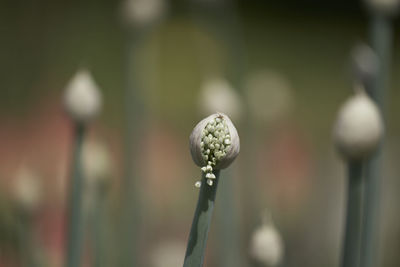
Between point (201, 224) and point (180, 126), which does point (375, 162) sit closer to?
point (201, 224)

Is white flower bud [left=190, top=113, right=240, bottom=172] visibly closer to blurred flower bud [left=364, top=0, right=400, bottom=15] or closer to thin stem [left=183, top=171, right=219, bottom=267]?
thin stem [left=183, top=171, right=219, bottom=267]

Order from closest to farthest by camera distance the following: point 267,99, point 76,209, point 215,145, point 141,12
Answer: point 215,145 < point 76,209 < point 141,12 < point 267,99

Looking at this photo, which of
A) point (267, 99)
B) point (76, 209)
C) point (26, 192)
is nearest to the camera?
point (76, 209)

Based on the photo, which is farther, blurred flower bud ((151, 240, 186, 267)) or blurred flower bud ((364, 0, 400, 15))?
blurred flower bud ((151, 240, 186, 267))

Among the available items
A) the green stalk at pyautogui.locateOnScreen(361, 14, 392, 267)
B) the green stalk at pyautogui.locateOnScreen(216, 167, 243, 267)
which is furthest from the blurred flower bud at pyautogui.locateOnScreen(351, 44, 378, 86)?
the green stalk at pyautogui.locateOnScreen(216, 167, 243, 267)

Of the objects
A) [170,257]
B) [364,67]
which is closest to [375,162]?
[364,67]

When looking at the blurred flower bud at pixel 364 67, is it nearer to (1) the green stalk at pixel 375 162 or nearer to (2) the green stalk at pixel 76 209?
(1) the green stalk at pixel 375 162
